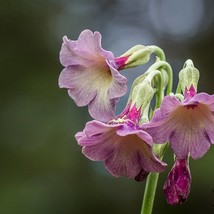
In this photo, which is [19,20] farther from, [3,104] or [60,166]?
[60,166]

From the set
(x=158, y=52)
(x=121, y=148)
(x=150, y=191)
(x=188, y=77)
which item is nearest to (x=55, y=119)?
(x=158, y=52)

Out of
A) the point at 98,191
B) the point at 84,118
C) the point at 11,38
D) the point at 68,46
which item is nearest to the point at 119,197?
the point at 98,191

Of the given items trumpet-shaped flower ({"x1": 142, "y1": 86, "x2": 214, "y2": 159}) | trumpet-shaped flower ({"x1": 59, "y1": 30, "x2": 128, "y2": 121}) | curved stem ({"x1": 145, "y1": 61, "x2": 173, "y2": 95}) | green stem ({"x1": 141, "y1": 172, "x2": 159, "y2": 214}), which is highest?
curved stem ({"x1": 145, "y1": 61, "x2": 173, "y2": 95})

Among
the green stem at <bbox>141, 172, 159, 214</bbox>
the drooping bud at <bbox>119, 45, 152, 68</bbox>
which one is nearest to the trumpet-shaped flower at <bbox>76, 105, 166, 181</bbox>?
the green stem at <bbox>141, 172, 159, 214</bbox>

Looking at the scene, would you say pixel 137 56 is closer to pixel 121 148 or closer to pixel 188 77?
pixel 188 77

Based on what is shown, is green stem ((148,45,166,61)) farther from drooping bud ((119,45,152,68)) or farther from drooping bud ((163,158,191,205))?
drooping bud ((163,158,191,205))

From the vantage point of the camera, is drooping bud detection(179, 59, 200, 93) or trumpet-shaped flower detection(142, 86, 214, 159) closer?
trumpet-shaped flower detection(142, 86, 214, 159)
